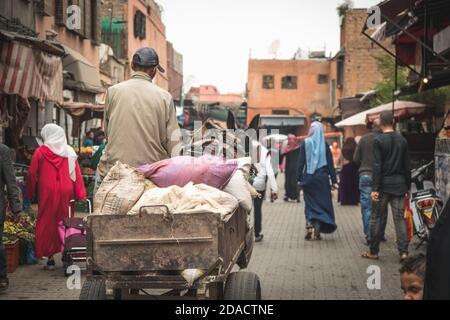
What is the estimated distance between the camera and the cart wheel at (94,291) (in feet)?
17.3

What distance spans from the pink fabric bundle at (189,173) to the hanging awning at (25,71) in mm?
6850

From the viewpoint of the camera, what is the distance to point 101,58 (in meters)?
31.3

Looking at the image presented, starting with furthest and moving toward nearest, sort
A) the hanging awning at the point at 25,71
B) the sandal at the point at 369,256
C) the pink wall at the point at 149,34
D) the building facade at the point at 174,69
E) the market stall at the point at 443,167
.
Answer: the building facade at the point at 174,69 < the pink wall at the point at 149,34 < the hanging awning at the point at 25,71 < the sandal at the point at 369,256 < the market stall at the point at 443,167

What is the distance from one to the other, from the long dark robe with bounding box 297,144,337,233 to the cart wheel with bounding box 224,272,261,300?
281 inches

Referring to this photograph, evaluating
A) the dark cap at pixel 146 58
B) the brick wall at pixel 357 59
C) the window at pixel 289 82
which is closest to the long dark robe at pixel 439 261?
the dark cap at pixel 146 58

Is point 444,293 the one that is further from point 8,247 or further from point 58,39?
point 58,39

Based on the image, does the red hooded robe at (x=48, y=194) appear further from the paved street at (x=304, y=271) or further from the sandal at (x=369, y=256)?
the sandal at (x=369, y=256)

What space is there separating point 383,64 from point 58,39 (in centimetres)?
1166

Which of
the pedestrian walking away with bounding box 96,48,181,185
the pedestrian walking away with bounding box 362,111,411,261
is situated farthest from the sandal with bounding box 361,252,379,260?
the pedestrian walking away with bounding box 96,48,181,185

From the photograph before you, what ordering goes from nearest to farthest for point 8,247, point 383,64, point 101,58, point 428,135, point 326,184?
point 8,247 < point 326,184 < point 428,135 < point 383,64 < point 101,58

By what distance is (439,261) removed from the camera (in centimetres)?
340
